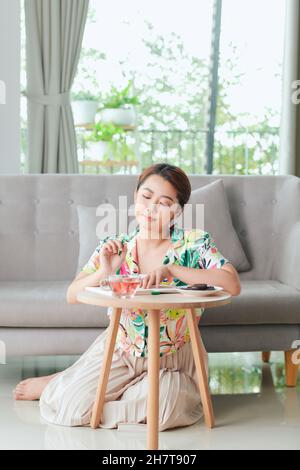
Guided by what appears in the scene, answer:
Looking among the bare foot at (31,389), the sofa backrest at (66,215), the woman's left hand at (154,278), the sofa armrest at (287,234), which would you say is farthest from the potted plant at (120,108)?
the woman's left hand at (154,278)

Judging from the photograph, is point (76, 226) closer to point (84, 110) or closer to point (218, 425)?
point (218, 425)

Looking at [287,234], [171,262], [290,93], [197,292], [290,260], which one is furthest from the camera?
[290,93]

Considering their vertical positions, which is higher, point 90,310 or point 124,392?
point 90,310

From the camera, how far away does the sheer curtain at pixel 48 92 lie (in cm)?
534

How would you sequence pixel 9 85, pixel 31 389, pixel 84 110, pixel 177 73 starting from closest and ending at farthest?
pixel 31 389, pixel 9 85, pixel 84 110, pixel 177 73

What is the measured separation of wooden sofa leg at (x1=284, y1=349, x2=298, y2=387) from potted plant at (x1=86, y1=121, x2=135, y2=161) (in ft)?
10.2

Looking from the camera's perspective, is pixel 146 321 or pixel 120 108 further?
pixel 120 108

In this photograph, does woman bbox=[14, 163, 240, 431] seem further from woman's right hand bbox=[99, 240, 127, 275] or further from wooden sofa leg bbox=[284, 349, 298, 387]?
wooden sofa leg bbox=[284, 349, 298, 387]

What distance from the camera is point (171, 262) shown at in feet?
9.11

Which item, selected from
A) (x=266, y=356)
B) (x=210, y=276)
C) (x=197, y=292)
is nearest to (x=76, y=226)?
(x=266, y=356)

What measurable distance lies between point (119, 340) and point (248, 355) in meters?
1.42

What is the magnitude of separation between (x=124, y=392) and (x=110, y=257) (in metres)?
0.54

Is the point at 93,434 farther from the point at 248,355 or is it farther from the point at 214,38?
the point at 214,38
